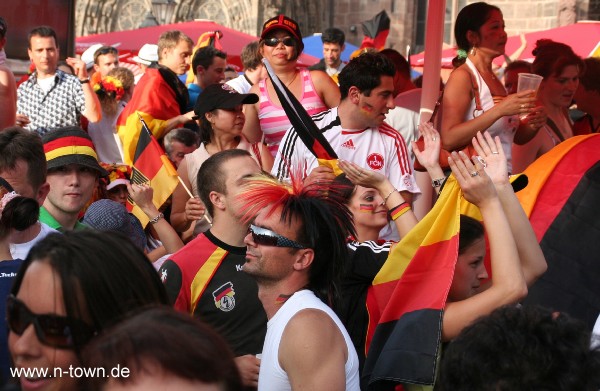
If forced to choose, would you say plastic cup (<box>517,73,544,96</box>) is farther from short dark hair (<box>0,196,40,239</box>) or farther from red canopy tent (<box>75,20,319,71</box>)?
red canopy tent (<box>75,20,319,71</box>)

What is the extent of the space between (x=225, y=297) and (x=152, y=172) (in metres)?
2.49

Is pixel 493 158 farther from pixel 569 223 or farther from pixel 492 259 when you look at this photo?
pixel 569 223

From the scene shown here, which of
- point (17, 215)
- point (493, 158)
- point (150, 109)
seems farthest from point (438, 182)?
point (150, 109)

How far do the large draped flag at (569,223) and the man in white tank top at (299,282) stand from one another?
1240 millimetres

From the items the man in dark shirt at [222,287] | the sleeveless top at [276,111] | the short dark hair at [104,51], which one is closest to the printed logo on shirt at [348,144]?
the sleeveless top at [276,111]

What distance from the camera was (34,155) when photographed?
4.54m

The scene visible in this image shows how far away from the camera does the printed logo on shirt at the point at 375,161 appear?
5691mm

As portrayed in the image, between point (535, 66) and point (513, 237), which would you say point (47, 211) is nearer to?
point (513, 237)

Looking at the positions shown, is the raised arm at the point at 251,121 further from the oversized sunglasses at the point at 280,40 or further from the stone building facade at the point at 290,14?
the stone building facade at the point at 290,14

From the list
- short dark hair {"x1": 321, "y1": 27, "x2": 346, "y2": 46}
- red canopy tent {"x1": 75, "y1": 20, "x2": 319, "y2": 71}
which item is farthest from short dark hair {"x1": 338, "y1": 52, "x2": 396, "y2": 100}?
red canopy tent {"x1": 75, "y1": 20, "x2": 319, "y2": 71}

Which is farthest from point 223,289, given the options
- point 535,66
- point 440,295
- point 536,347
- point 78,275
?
point 535,66

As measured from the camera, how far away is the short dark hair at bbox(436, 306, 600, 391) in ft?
7.42

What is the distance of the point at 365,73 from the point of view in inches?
230

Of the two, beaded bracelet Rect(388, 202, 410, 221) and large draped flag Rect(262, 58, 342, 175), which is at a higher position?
large draped flag Rect(262, 58, 342, 175)
